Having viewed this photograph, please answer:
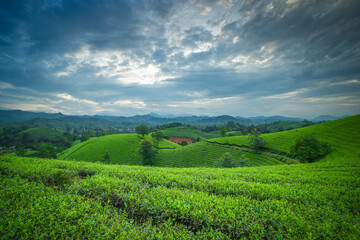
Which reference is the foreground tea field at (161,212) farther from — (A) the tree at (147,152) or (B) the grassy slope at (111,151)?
(B) the grassy slope at (111,151)

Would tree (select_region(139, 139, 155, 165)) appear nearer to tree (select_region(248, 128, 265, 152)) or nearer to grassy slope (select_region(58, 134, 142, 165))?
grassy slope (select_region(58, 134, 142, 165))

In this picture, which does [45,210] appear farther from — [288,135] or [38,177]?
[288,135]

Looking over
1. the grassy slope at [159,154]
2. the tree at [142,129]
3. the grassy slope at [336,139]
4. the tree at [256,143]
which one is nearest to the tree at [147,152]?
the grassy slope at [159,154]

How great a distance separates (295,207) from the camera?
5.60 metres

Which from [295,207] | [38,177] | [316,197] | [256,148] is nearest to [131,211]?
[38,177]

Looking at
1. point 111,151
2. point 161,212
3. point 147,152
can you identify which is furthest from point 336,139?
point 111,151

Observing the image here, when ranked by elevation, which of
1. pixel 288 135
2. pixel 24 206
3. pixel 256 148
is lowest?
pixel 256 148

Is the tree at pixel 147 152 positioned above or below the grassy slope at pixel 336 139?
below

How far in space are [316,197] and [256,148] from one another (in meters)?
51.1

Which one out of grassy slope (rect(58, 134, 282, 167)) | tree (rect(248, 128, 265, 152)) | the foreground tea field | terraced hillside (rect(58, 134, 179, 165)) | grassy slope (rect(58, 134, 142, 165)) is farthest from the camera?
grassy slope (rect(58, 134, 142, 165))

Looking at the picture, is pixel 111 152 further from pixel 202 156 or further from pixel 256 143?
pixel 256 143

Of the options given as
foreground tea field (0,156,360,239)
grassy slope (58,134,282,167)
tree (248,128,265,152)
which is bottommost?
grassy slope (58,134,282,167)

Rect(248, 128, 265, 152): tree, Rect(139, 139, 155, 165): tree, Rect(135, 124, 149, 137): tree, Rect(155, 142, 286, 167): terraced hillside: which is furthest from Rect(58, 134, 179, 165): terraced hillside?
Rect(248, 128, 265, 152): tree

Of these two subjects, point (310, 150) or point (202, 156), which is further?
point (202, 156)
